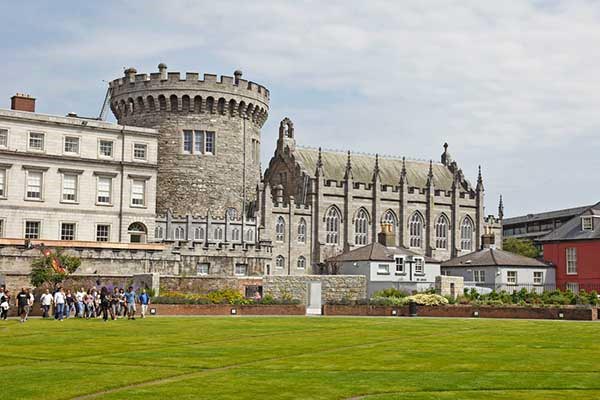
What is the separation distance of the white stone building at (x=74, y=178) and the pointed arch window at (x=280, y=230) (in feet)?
55.2

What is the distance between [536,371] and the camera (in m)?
21.2

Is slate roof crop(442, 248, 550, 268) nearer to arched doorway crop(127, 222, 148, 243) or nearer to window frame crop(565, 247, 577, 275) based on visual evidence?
window frame crop(565, 247, 577, 275)

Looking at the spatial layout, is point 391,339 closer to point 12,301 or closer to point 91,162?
point 12,301

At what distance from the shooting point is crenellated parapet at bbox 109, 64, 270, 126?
72312mm

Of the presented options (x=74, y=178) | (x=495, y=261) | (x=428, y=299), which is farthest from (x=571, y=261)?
(x=74, y=178)

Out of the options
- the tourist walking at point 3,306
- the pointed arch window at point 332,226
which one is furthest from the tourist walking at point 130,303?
the pointed arch window at point 332,226

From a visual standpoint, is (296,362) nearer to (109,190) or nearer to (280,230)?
(109,190)

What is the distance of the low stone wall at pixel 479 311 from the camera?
150 feet

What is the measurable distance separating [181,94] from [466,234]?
124 feet

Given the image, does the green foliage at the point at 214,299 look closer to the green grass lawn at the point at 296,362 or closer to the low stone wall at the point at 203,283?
the low stone wall at the point at 203,283

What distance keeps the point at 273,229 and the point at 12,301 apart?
34993mm

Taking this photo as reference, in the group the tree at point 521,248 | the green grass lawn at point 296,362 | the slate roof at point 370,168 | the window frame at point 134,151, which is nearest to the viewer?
the green grass lawn at point 296,362

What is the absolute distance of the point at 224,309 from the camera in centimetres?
4794

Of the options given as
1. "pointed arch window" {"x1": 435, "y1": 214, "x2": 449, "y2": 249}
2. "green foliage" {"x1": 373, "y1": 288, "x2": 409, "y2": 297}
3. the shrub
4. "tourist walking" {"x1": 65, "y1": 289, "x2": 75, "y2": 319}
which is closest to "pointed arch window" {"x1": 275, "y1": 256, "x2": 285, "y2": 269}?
"pointed arch window" {"x1": 435, "y1": 214, "x2": 449, "y2": 249}
